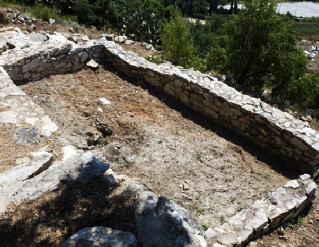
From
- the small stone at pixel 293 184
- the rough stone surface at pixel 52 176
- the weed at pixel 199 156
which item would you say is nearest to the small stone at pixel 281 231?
the small stone at pixel 293 184

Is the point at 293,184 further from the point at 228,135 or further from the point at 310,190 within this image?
the point at 228,135

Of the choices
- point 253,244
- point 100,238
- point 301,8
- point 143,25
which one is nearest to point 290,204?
point 253,244

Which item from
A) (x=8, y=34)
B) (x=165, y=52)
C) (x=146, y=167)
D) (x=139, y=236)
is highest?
(x=8, y=34)

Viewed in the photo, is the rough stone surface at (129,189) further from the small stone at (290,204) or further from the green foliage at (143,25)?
the green foliage at (143,25)

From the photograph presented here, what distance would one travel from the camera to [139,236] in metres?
2.84

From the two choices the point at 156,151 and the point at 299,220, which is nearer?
the point at 299,220

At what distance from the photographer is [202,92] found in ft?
20.2

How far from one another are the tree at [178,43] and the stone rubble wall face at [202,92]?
1.89m

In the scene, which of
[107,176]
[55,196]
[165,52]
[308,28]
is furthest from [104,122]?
[308,28]

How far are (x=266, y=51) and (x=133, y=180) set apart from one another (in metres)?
6.97

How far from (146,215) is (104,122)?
2.93 meters

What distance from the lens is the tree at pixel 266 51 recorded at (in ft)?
27.2

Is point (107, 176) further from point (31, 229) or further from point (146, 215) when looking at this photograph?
point (31, 229)

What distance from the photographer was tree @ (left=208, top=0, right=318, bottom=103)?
27.2ft
